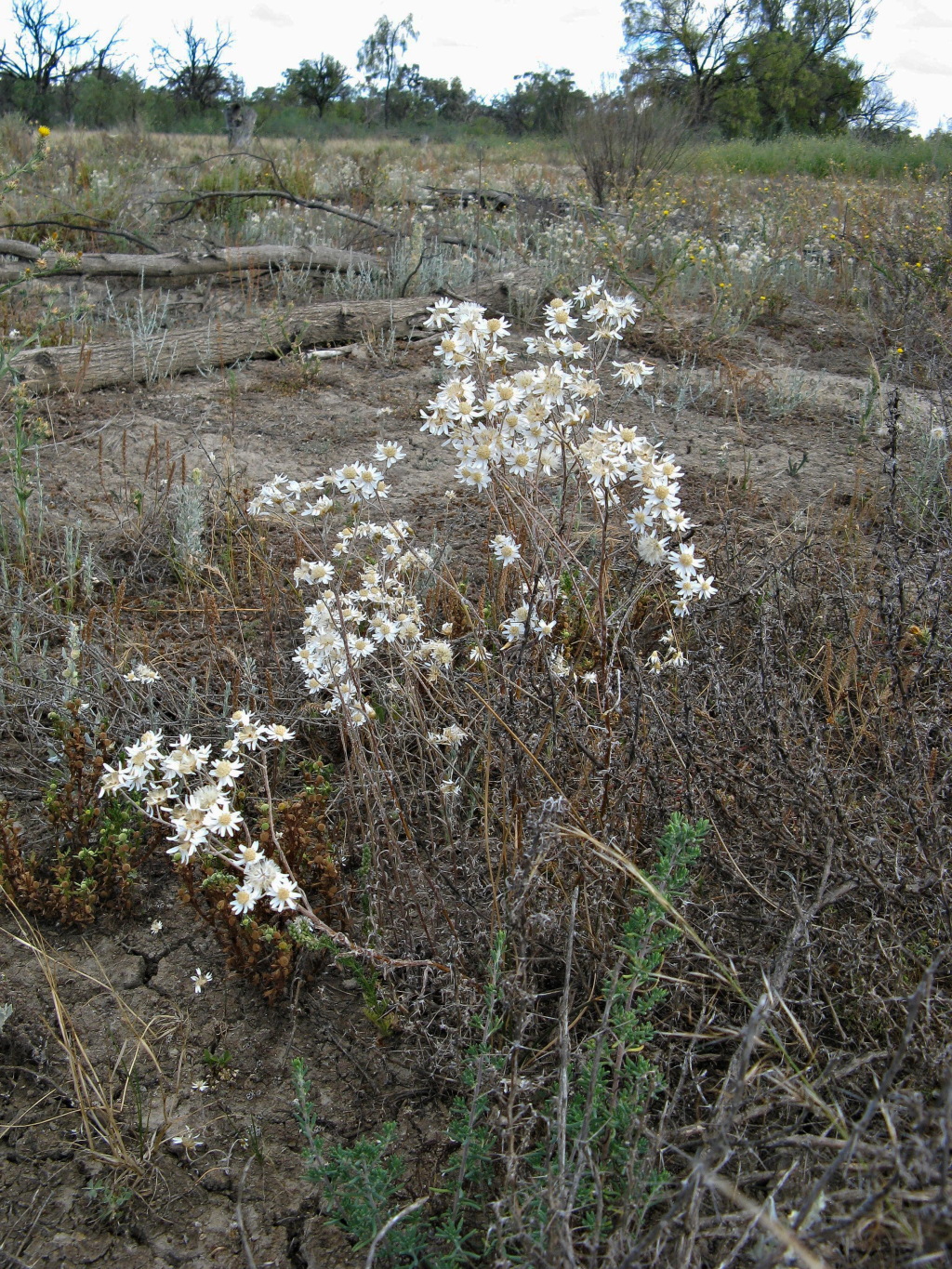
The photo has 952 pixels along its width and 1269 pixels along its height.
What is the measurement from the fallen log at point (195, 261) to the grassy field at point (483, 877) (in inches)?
121

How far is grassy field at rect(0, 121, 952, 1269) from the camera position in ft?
4.56

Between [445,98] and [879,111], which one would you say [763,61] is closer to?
[879,111]

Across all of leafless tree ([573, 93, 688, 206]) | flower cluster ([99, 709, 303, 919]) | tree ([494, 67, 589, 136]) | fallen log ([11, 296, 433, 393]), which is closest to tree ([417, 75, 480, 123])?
tree ([494, 67, 589, 136])

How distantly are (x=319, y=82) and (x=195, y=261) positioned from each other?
32.9 m

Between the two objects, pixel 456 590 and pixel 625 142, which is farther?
pixel 625 142

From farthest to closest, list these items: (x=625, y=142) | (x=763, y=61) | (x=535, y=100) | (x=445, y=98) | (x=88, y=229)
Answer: (x=445, y=98), (x=535, y=100), (x=763, y=61), (x=625, y=142), (x=88, y=229)

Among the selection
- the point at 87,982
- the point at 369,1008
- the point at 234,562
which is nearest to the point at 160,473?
the point at 234,562

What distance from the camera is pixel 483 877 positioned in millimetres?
1996

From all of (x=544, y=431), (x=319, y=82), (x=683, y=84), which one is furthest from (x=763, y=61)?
(x=544, y=431)

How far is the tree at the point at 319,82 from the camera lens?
32.8 metres

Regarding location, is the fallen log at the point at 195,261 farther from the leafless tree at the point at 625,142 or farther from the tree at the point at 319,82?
the tree at the point at 319,82

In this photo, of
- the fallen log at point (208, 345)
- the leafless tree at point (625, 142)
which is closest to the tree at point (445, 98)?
the leafless tree at point (625, 142)

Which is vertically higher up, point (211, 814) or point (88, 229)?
point (88, 229)

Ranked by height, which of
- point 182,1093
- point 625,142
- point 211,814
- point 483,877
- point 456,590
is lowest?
point 182,1093
